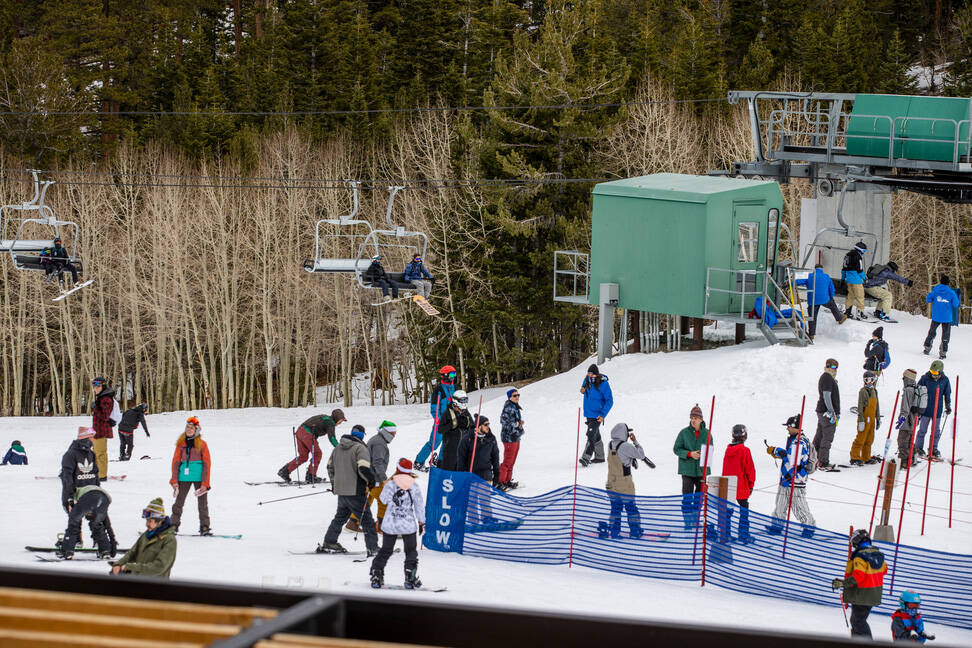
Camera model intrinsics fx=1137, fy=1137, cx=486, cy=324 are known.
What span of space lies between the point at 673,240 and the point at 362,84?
1518 inches

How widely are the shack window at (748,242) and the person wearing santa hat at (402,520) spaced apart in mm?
12341

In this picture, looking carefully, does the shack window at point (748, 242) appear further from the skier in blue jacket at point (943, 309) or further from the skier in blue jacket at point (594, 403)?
the skier in blue jacket at point (594, 403)

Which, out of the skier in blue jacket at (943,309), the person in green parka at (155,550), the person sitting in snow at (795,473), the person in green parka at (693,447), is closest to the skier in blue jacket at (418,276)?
the person in green parka at (693,447)

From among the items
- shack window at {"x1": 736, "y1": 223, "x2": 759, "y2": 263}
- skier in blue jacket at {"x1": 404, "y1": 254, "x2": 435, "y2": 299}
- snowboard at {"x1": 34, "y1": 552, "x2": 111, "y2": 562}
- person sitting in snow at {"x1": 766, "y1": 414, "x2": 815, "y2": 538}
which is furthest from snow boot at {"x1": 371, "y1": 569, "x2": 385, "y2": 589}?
shack window at {"x1": 736, "y1": 223, "x2": 759, "y2": 263}

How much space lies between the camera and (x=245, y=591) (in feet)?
→ 13.5

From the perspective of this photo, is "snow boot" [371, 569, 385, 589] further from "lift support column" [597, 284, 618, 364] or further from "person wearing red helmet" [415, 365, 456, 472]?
"lift support column" [597, 284, 618, 364]

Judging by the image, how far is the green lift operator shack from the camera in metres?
21.4

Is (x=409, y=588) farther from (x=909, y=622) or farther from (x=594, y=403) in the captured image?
(x=594, y=403)

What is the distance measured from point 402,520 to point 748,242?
12929 mm

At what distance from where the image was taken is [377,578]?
1138 cm

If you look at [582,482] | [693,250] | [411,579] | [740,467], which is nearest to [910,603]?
[740,467]

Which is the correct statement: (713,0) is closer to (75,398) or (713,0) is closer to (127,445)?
(75,398)

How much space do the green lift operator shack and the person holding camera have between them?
7.94m

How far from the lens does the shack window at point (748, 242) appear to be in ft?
72.2
